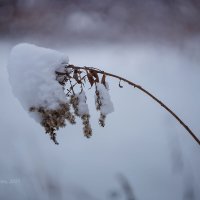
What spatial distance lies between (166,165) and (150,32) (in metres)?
2.36

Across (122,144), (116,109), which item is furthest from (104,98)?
(116,109)

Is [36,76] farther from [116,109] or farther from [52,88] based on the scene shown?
[116,109]

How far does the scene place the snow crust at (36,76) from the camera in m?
0.77

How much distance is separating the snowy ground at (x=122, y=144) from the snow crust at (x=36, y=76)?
78 cm

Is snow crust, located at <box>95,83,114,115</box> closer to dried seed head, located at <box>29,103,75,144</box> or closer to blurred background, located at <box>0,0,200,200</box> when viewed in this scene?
dried seed head, located at <box>29,103,75,144</box>

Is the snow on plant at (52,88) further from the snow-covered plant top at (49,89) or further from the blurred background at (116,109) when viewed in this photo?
the blurred background at (116,109)

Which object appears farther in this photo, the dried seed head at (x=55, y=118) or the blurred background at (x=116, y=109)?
the blurred background at (x=116, y=109)

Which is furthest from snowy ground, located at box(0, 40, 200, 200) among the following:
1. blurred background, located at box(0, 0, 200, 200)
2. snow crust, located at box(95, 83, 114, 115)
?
snow crust, located at box(95, 83, 114, 115)

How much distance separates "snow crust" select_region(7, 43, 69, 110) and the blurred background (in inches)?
23.0

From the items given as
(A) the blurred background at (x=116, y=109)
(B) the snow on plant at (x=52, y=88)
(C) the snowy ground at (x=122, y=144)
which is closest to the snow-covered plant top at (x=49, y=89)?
(B) the snow on plant at (x=52, y=88)

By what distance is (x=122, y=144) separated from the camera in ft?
8.70

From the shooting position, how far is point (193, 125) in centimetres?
274

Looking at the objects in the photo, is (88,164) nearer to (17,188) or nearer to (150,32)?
(17,188)

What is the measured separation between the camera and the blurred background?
2.03 metres
